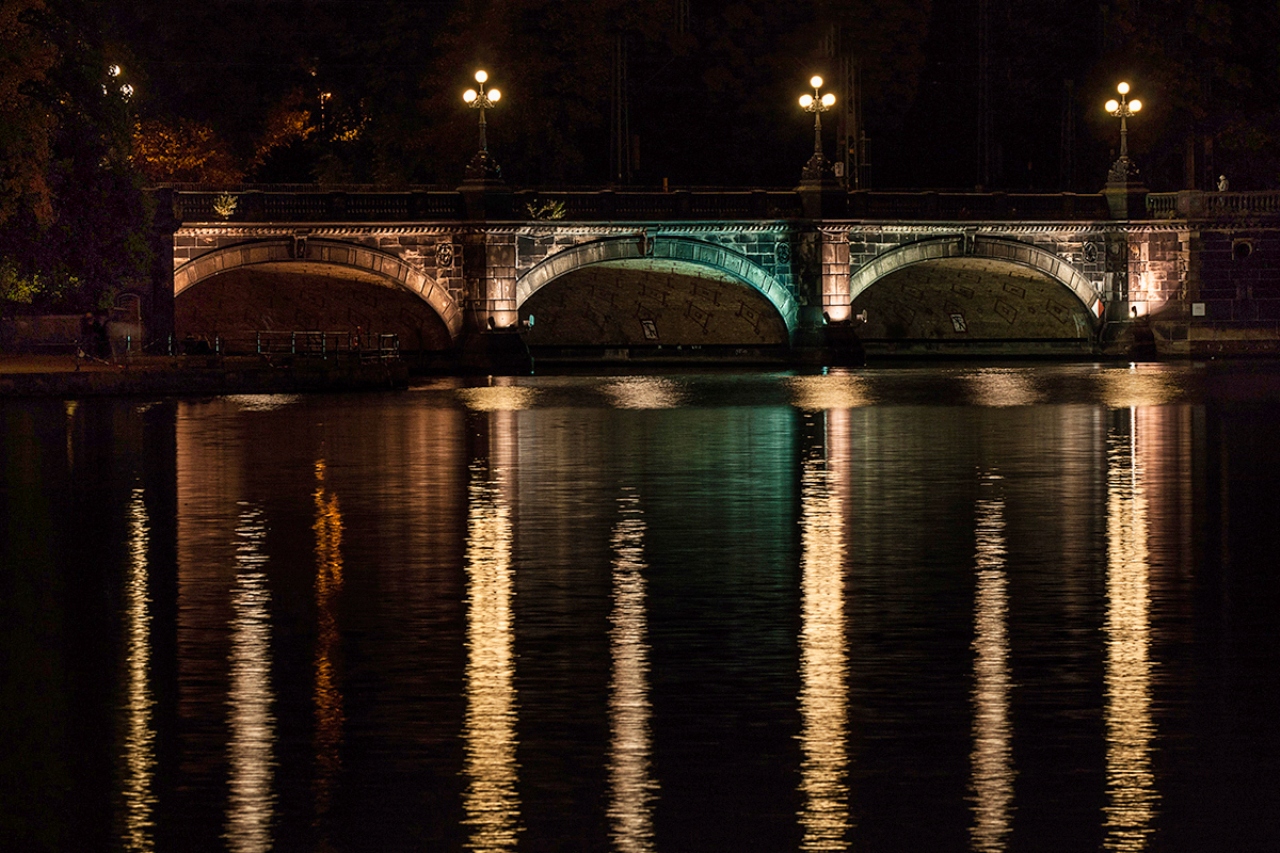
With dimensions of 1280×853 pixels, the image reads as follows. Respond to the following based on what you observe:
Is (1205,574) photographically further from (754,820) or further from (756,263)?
(756,263)

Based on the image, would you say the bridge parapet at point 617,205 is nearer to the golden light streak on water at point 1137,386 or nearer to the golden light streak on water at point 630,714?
the golden light streak on water at point 1137,386

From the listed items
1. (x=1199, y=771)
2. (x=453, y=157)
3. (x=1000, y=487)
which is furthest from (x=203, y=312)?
(x=1199, y=771)

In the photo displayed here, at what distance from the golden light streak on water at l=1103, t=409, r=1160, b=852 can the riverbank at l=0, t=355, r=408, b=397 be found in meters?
31.1

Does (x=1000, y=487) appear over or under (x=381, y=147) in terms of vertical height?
under

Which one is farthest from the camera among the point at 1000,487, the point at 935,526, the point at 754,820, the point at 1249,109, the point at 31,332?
the point at 1249,109

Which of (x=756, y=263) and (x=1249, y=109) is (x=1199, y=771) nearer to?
(x=756, y=263)

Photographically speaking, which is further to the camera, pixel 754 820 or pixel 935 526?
pixel 935 526

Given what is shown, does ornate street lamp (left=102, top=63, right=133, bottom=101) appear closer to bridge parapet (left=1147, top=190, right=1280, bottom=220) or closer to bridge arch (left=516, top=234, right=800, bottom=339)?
bridge arch (left=516, top=234, right=800, bottom=339)

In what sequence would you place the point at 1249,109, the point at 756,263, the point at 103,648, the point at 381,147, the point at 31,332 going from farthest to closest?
the point at 381,147 → the point at 1249,109 → the point at 756,263 → the point at 31,332 → the point at 103,648

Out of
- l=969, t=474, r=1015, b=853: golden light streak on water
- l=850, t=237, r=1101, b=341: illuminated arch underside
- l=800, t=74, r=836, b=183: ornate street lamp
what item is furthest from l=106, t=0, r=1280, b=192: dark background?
l=969, t=474, r=1015, b=853: golden light streak on water

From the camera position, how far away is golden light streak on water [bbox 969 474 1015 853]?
10.4 metres

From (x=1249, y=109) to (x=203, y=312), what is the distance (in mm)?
37219

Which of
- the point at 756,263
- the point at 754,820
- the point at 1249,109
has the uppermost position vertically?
the point at 1249,109

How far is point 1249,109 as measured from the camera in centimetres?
8094
